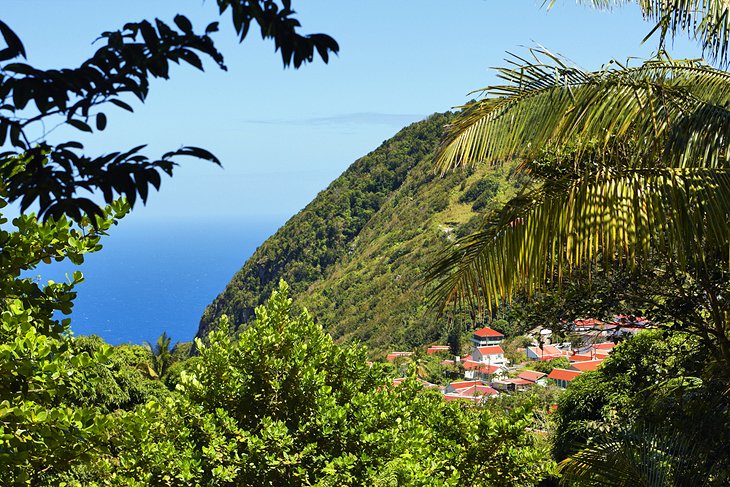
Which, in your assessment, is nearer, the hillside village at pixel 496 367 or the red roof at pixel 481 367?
the hillside village at pixel 496 367

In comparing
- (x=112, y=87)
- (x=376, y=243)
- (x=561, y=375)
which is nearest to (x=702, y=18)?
(x=112, y=87)

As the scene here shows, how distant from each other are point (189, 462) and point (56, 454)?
3.10 metres

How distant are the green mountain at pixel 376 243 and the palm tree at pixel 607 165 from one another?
53.7m

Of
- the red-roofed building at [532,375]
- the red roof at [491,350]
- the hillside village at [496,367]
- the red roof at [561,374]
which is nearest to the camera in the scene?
the red roof at [561,374]

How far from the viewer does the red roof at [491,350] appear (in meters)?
62.6

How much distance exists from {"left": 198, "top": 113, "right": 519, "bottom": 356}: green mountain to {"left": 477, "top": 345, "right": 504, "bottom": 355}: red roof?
4094mm

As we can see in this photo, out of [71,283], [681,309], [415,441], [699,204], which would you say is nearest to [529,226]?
[699,204]

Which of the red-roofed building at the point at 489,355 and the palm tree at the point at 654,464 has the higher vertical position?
the palm tree at the point at 654,464

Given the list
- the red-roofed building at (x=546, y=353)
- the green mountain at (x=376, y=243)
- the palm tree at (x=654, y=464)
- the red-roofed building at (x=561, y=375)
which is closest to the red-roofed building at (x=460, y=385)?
the red-roofed building at (x=546, y=353)

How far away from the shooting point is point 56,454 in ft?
11.7

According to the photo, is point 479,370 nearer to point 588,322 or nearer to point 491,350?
point 491,350

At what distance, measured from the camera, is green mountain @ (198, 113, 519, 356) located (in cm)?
6881

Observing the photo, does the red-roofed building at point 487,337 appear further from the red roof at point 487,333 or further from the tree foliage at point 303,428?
the tree foliage at point 303,428

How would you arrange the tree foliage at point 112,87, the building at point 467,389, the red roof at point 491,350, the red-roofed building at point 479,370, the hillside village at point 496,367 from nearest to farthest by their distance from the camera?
1. the tree foliage at point 112,87
2. the hillside village at point 496,367
3. the building at point 467,389
4. the red-roofed building at point 479,370
5. the red roof at point 491,350
